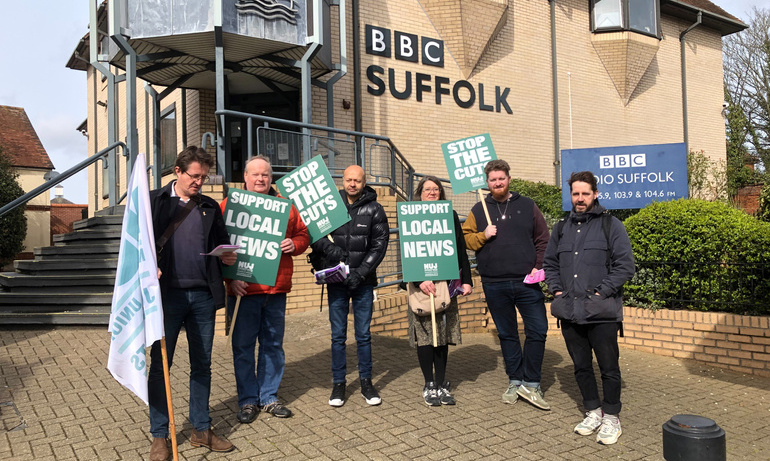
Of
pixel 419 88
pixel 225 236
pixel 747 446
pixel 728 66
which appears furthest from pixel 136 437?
pixel 728 66

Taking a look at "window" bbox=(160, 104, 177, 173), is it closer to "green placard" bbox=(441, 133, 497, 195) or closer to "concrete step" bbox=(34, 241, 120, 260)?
"concrete step" bbox=(34, 241, 120, 260)

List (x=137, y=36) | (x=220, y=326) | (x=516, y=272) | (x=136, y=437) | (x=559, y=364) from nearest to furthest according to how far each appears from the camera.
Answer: (x=136, y=437) → (x=516, y=272) → (x=559, y=364) → (x=220, y=326) → (x=137, y=36)

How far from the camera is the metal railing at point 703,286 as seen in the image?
624 cm

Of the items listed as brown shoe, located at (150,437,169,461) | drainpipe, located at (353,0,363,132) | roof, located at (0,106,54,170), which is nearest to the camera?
brown shoe, located at (150,437,169,461)

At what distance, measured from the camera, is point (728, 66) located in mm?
30750

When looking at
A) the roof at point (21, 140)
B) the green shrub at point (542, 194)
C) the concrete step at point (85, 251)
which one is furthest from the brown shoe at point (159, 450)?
the roof at point (21, 140)

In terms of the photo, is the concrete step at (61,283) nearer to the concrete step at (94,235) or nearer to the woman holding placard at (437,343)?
the concrete step at (94,235)

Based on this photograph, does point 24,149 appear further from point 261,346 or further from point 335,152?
point 261,346

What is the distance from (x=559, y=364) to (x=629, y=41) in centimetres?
1301

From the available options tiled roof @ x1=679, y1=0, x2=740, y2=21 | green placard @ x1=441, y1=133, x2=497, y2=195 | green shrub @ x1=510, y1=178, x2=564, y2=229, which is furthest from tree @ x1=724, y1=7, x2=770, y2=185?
green placard @ x1=441, y1=133, x2=497, y2=195

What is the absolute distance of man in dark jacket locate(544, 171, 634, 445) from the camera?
4156mm

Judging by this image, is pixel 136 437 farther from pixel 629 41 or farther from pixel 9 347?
pixel 629 41

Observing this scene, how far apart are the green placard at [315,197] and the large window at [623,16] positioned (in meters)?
14.4

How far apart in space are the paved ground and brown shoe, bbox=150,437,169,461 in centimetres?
14
